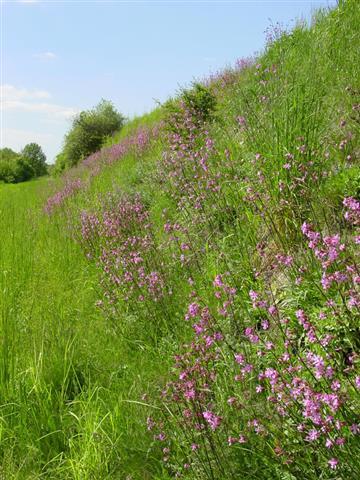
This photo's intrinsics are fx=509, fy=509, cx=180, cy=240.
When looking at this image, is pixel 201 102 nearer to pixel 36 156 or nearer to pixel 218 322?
pixel 218 322

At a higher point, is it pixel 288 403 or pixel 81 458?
pixel 288 403

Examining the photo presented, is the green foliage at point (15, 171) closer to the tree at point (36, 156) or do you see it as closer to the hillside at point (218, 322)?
the tree at point (36, 156)

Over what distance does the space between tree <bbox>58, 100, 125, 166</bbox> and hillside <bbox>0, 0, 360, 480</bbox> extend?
15.6m

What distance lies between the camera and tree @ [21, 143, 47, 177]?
188 feet

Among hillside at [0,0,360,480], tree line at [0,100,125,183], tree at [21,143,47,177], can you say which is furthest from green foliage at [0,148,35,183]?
hillside at [0,0,360,480]

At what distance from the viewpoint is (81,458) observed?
2.68 m

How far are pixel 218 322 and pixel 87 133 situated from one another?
67.1ft

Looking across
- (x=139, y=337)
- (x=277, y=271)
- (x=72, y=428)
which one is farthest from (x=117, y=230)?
(x=72, y=428)

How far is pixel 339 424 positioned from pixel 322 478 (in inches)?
17.0

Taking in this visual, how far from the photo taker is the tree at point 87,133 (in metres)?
22.0

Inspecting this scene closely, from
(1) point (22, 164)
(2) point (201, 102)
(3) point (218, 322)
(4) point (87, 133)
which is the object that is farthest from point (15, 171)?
(3) point (218, 322)

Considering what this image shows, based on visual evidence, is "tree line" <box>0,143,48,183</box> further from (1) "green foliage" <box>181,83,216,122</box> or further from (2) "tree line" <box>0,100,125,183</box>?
(1) "green foliage" <box>181,83,216,122</box>

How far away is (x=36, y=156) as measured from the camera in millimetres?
59219

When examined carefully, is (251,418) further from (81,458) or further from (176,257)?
(176,257)
